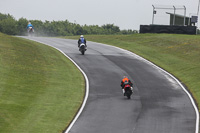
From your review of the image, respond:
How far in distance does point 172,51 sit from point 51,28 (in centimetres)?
7749

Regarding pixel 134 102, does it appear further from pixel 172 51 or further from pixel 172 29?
pixel 172 29

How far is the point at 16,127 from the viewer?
18.2 metres

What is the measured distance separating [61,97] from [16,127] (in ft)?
20.0

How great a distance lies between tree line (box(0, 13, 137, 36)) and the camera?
3701 inches

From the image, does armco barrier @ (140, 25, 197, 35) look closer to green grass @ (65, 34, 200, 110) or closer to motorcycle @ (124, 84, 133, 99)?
green grass @ (65, 34, 200, 110)

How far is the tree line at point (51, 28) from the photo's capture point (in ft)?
308

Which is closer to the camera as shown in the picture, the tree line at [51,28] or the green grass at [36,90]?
the green grass at [36,90]

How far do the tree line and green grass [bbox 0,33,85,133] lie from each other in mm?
57211

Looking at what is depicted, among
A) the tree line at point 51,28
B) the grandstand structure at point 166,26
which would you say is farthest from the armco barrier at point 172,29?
the tree line at point 51,28

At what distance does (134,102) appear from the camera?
23.6 m

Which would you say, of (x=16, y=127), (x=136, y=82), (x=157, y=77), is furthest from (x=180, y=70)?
(x=16, y=127)

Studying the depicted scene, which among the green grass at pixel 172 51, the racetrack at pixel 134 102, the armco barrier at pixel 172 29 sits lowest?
the racetrack at pixel 134 102

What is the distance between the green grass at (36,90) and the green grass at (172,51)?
8.04 m

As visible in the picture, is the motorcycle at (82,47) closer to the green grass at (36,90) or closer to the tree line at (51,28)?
the green grass at (36,90)
